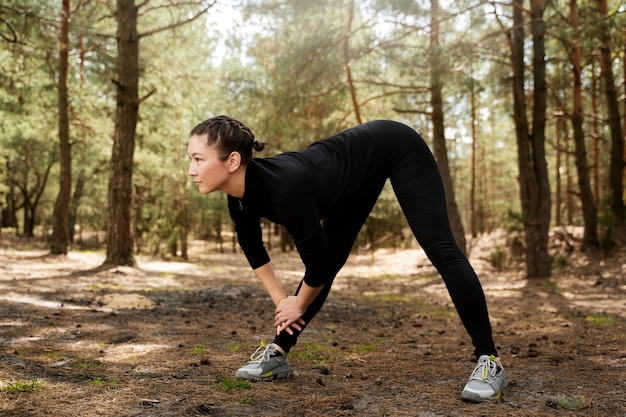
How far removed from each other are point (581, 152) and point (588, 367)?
11.1 meters

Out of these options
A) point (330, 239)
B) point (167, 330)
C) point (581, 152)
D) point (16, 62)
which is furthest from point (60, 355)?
point (581, 152)

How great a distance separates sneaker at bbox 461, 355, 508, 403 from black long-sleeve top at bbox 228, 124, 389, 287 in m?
0.90

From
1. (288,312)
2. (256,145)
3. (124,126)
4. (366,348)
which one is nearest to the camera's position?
(256,145)

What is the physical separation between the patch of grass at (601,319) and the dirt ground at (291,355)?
2 cm

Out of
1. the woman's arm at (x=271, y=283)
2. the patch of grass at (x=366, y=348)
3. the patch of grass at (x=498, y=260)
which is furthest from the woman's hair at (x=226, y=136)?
the patch of grass at (x=498, y=260)

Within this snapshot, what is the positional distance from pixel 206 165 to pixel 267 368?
48.6 inches

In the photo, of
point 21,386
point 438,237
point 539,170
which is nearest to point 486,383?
point 438,237

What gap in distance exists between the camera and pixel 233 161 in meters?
2.59

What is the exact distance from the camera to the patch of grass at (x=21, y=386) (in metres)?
2.62

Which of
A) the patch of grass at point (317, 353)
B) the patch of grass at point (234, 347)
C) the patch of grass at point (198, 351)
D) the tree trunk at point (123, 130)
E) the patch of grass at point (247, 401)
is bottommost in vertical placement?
the patch of grass at point (317, 353)

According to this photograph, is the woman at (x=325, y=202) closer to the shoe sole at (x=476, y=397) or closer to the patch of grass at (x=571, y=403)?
the shoe sole at (x=476, y=397)

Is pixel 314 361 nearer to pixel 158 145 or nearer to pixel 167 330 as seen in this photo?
pixel 167 330

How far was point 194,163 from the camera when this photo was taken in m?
2.58

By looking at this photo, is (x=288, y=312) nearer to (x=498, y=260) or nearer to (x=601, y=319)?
(x=601, y=319)
